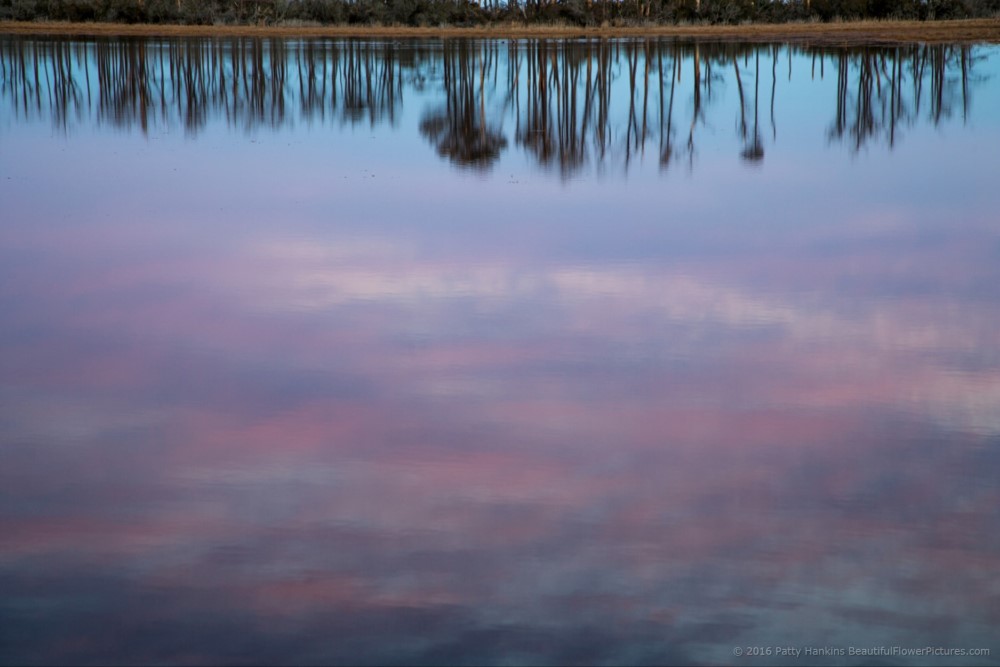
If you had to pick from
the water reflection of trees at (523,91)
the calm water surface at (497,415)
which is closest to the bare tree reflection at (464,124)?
the water reflection of trees at (523,91)

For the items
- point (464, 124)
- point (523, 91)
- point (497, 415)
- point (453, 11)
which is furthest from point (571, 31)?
point (497, 415)

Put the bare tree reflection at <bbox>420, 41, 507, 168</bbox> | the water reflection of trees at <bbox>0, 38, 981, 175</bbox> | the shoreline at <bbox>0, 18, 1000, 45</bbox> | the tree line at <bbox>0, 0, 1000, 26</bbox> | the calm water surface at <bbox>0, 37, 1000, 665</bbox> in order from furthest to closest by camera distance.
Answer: the tree line at <bbox>0, 0, 1000, 26</bbox>
the shoreline at <bbox>0, 18, 1000, 45</bbox>
the water reflection of trees at <bbox>0, 38, 981, 175</bbox>
the bare tree reflection at <bbox>420, 41, 507, 168</bbox>
the calm water surface at <bbox>0, 37, 1000, 665</bbox>

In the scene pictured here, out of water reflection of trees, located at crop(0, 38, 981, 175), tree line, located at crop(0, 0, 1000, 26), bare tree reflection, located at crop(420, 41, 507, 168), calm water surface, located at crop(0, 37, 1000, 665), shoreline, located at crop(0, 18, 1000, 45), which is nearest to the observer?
calm water surface, located at crop(0, 37, 1000, 665)

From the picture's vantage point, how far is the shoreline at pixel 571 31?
115 feet

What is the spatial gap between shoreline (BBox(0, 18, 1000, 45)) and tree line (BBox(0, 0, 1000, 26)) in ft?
4.92

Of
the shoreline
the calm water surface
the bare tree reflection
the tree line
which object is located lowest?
the calm water surface

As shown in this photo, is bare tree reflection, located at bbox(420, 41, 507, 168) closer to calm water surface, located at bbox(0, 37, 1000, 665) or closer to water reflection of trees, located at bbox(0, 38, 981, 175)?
water reflection of trees, located at bbox(0, 38, 981, 175)

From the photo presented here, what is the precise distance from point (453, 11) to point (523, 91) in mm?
23504

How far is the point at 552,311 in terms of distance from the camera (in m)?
6.36

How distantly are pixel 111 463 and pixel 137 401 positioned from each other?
2.28 ft

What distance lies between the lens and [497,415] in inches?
191

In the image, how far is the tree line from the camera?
4219 cm

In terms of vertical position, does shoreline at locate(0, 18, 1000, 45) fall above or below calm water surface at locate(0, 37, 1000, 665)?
above

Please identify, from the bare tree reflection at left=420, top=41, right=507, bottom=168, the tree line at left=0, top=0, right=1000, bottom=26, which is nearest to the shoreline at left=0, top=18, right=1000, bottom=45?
the tree line at left=0, top=0, right=1000, bottom=26
